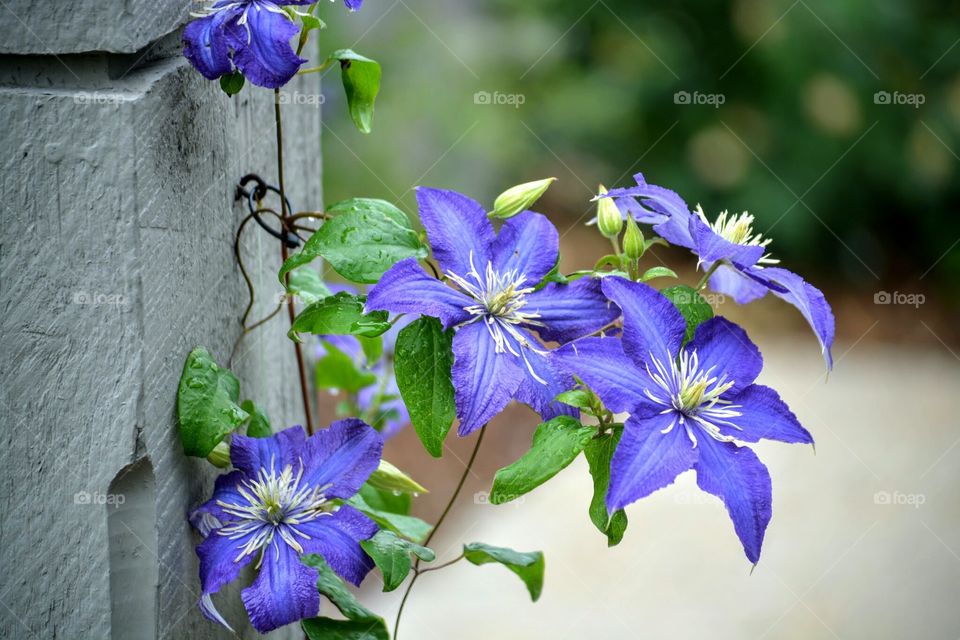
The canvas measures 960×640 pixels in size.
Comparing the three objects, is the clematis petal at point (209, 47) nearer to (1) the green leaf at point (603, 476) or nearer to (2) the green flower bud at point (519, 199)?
(2) the green flower bud at point (519, 199)

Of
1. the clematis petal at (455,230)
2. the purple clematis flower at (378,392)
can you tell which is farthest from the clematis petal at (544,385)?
the purple clematis flower at (378,392)

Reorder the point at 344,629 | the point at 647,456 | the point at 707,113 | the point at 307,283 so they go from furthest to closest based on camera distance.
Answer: the point at 707,113 → the point at 307,283 → the point at 344,629 → the point at 647,456

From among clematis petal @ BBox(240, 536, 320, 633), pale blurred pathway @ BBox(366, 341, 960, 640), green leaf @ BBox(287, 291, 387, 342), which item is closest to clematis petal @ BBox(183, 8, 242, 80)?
green leaf @ BBox(287, 291, 387, 342)

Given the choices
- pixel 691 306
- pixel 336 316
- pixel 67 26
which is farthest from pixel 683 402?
pixel 67 26

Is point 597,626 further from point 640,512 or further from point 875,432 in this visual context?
point 875,432

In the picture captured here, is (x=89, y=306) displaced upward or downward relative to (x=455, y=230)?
downward

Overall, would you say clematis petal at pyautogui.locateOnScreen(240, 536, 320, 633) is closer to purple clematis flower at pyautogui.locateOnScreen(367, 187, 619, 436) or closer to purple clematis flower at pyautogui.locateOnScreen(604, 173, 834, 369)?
purple clematis flower at pyautogui.locateOnScreen(367, 187, 619, 436)

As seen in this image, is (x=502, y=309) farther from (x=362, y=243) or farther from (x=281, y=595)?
(x=281, y=595)

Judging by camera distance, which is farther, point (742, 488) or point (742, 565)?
point (742, 565)
